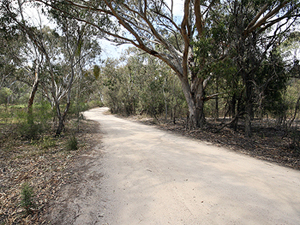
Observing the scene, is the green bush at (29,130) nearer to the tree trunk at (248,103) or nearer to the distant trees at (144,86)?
the distant trees at (144,86)

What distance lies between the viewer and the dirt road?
256 centimetres

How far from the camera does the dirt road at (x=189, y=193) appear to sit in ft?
8.41

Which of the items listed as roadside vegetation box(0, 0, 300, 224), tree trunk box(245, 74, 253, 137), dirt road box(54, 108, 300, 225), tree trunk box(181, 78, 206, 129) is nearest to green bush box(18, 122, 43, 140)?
roadside vegetation box(0, 0, 300, 224)

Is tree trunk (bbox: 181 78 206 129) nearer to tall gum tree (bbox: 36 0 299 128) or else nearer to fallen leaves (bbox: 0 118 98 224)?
tall gum tree (bbox: 36 0 299 128)

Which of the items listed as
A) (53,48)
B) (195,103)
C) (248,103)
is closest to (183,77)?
(195,103)

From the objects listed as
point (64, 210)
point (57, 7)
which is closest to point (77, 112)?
point (57, 7)

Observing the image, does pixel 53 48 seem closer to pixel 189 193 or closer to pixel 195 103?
pixel 195 103

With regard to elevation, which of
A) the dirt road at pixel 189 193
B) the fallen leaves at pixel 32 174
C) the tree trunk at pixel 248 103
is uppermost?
the tree trunk at pixel 248 103

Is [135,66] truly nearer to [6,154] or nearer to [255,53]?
[255,53]

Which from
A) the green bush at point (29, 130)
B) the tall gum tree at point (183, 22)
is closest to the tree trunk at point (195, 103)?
the tall gum tree at point (183, 22)

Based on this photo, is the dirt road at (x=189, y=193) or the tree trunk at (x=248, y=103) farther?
the tree trunk at (x=248, y=103)

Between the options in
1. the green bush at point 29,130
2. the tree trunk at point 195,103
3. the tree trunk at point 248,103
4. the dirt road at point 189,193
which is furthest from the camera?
the tree trunk at point 195,103

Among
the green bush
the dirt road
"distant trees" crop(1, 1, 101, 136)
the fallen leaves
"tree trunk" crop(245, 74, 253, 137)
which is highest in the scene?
"distant trees" crop(1, 1, 101, 136)

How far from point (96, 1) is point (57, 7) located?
2.15m
